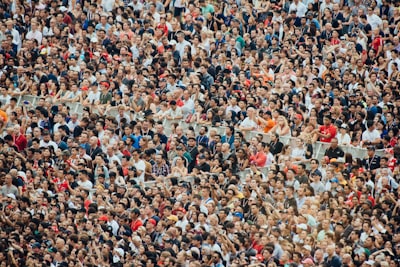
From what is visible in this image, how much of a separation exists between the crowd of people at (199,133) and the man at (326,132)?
4cm

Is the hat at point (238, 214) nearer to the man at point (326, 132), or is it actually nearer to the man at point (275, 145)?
the man at point (275, 145)

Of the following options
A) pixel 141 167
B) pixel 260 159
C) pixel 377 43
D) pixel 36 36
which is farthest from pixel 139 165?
pixel 36 36

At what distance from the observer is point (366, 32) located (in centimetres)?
2725

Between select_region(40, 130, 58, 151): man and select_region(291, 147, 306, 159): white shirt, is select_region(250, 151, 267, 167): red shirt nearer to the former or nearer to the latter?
select_region(291, 147, 306, 159): white shirt

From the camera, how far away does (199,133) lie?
2408cm

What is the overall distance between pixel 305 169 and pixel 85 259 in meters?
4.43

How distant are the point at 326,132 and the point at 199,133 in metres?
2.72

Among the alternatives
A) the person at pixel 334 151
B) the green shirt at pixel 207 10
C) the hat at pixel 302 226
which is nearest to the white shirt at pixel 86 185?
the person at pixel 334 151

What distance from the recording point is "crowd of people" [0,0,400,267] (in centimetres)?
2042

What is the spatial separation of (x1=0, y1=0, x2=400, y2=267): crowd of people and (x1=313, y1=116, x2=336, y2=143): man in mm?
42

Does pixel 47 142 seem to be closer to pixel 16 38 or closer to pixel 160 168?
pixel 160 168

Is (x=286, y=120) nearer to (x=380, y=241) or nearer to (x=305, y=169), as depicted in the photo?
(x=305, y=169)

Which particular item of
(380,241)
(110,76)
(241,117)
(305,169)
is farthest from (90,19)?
(380,241)

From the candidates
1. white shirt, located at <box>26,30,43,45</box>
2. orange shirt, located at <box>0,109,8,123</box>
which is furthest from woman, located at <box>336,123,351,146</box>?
white shirt, located at <box>26,30,43,45</box>
